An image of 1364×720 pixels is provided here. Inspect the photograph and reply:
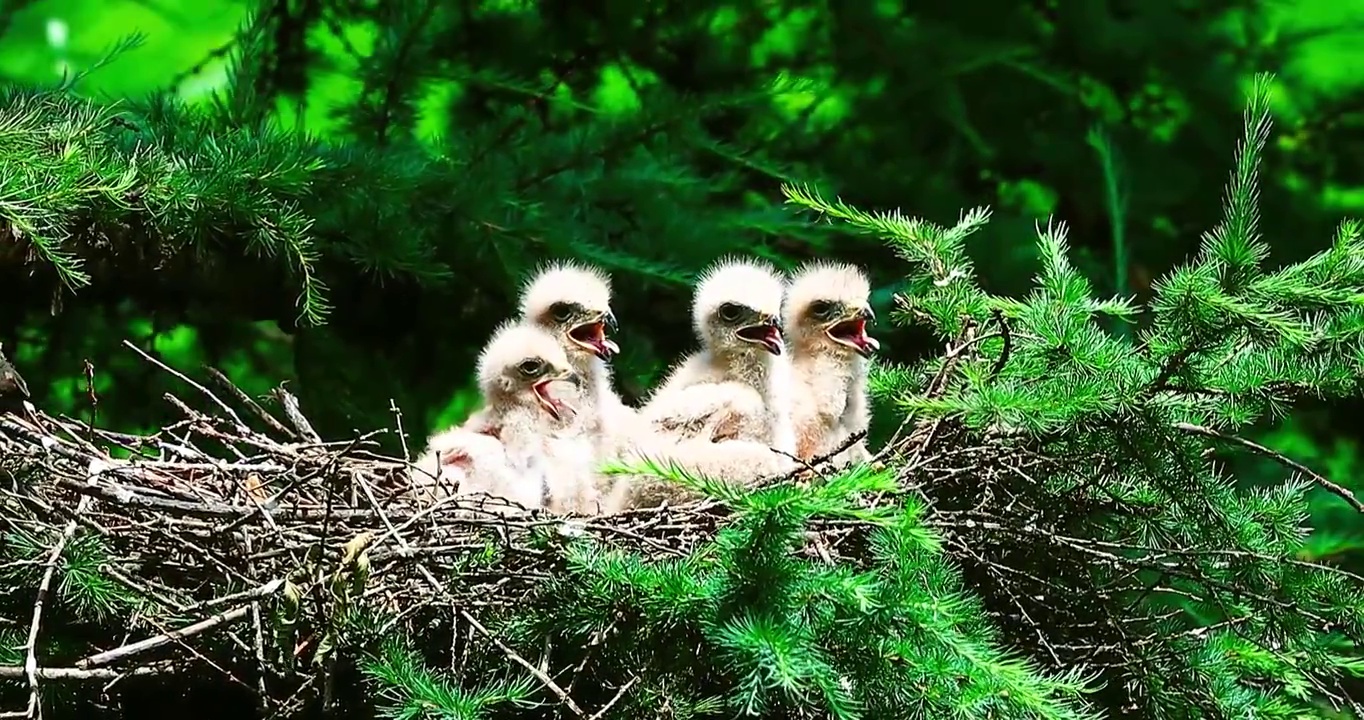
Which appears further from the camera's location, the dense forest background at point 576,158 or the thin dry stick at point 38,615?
the dense forest background at point 576,158

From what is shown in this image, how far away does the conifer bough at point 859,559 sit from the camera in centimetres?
167

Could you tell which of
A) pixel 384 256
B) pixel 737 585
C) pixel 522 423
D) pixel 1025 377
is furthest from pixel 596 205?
pixel 737 585

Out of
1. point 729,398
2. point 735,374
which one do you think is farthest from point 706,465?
point 735,374

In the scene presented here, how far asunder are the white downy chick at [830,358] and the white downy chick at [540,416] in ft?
1.08

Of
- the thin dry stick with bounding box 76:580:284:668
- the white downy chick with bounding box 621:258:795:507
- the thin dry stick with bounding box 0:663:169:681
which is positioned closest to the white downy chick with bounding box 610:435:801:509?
the white downy chick with bounding box 621:258:795:507

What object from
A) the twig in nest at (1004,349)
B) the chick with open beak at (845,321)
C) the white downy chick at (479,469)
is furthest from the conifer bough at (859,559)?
the chick with open beak at (845,321)

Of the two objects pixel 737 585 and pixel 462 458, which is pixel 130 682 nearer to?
pixel 462 458

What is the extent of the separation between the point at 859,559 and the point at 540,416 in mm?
711

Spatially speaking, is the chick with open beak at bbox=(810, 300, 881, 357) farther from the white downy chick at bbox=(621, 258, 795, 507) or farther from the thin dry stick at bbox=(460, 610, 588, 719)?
the thin dry stick at bbox=(460, 610, 588, 719)

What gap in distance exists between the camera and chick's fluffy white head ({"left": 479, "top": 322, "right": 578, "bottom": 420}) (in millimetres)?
2512

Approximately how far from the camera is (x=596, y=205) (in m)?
3.16

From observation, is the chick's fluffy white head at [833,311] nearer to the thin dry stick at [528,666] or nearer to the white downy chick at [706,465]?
the white downy chick at [706,465]

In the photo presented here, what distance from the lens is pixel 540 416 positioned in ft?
8.30

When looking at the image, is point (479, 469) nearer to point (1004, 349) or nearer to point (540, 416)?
A: point (540, 416)
